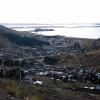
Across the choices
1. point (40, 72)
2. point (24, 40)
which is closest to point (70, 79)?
point (40, 72)

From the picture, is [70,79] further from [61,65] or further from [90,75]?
[61,65]

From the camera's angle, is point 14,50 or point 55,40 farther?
point 55,40

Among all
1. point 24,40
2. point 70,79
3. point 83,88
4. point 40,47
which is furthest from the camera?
point 24,40

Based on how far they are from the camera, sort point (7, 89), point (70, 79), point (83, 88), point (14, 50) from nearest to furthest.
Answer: point (7, 89)
point (83, 88)
point (70, 79)
point (14, 50)

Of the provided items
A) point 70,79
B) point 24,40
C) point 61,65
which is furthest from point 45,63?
point 24,40

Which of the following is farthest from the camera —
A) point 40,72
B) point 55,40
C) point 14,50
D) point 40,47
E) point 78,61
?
point 55,40

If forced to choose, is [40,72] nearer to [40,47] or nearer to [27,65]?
[27,65]

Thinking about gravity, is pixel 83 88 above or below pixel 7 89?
below

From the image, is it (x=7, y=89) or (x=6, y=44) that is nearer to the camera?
(x=7, y=89)

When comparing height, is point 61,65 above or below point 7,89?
below
